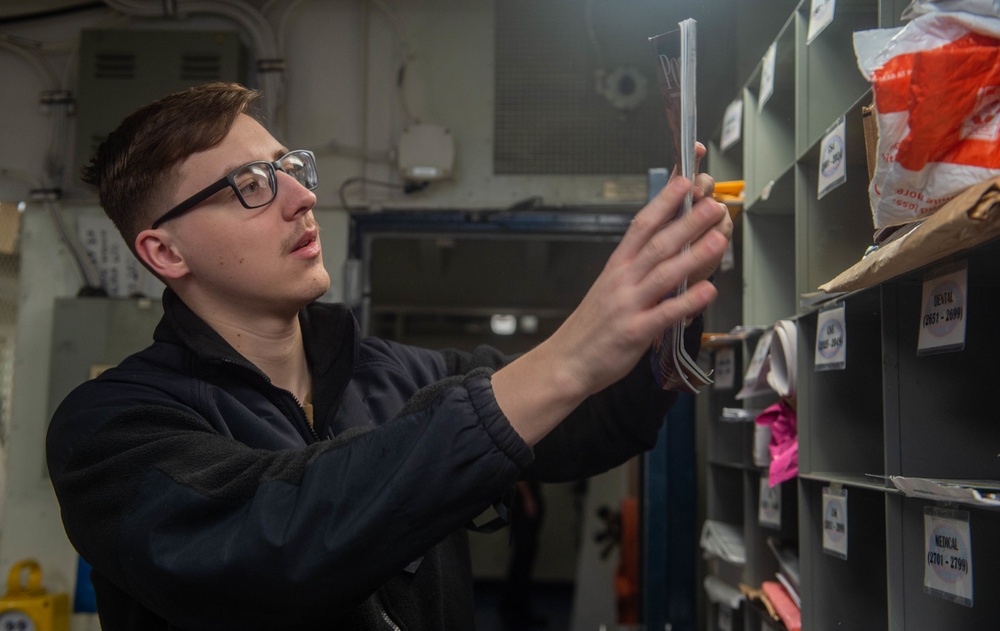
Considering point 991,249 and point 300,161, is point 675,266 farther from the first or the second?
point 300,161

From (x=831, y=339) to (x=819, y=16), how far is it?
0.70 m

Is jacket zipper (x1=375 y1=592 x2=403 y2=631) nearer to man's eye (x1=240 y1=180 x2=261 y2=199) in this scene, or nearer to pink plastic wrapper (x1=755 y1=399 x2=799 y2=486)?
man's eye (x1=240 y1=180 x2=261 y2=199)

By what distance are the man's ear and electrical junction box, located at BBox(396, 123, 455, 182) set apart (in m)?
2.13

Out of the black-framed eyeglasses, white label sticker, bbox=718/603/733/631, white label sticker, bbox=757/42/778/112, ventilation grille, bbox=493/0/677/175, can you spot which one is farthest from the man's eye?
ventilation grille, bbox=493/0/677/175

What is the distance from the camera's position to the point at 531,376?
0.96 meters

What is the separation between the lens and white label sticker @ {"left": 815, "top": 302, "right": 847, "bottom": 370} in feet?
5.65

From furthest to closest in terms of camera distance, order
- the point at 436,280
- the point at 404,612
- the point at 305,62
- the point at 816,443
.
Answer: the point at 436,280 → the point at 305,62 → the point at 816,443 → the point at 404,612

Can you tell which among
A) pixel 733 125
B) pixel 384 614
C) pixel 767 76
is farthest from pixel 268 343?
pixel 733 125

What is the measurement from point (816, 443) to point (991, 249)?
80cm

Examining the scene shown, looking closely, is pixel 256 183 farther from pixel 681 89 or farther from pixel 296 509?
pixel 681 89

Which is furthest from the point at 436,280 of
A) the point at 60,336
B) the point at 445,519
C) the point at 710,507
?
the point at 445,519

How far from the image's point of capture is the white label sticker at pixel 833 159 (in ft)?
5.59

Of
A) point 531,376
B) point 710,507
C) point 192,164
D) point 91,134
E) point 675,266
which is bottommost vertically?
point 710,507

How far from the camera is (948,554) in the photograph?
1335 millimetres
